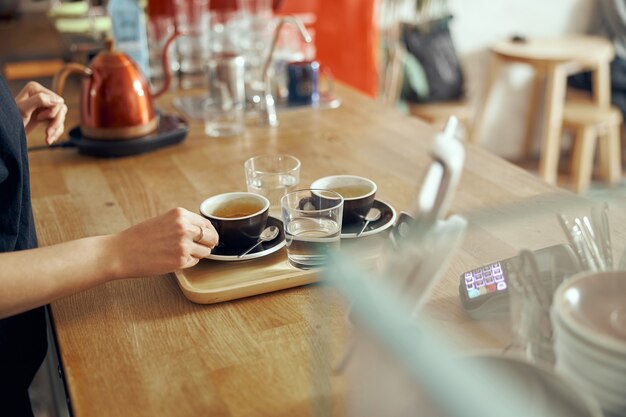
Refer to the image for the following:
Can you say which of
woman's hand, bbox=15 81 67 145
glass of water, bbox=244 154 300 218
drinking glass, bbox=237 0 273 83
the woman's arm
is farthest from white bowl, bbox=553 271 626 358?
drinking glass, bbox=237 0 273 83

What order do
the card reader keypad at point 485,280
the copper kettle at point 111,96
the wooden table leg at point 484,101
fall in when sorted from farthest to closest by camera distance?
the wooden table leg at point 484,101 < the copper kettle at point 111,96 < the card reader keypad at point 485,280

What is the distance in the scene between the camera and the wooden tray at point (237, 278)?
0.98m

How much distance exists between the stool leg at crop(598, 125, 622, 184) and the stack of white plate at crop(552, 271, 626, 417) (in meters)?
3.54

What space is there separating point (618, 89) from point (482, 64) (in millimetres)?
765

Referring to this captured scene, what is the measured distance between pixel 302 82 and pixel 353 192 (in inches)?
34.5

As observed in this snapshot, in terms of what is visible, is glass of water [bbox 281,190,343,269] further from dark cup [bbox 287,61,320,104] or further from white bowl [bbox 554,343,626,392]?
dark cup [bbox 287,61,320,104]

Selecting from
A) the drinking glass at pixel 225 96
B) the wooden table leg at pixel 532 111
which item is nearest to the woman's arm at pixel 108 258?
the drinking glass at pixel 225 96

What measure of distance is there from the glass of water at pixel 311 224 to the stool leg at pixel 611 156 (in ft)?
10.8

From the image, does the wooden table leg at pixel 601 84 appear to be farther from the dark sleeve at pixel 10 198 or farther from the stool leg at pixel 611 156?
the dark sleeve at pixel 10 198

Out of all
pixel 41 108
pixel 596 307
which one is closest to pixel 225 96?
pixel 41 108

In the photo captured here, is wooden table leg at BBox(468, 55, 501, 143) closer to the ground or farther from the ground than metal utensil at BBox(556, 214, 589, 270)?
closer to the ground

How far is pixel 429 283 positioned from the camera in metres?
0.58

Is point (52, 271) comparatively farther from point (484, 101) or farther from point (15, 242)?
point (484, 101)

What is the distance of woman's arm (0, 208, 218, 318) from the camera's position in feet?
2.98
